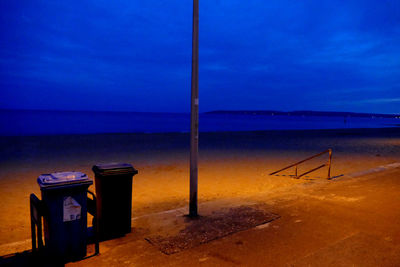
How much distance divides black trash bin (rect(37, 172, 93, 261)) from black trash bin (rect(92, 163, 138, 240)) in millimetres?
547

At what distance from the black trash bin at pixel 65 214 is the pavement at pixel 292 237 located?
8.9 inches

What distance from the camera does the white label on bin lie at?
343 cm

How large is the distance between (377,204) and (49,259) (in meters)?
6.01

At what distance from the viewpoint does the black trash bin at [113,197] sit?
4.14 meters

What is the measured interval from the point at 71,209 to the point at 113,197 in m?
0.82

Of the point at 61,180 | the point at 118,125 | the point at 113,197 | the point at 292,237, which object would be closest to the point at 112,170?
the point at 113,197

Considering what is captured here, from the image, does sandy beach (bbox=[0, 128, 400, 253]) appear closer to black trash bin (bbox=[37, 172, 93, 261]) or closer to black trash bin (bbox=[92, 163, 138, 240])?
black trash bin (bbox=[37, 172, 93, 261])

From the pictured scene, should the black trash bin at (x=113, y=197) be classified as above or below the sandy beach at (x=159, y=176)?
above

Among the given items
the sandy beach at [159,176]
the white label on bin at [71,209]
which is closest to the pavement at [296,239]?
the white label on bin at [71,209]

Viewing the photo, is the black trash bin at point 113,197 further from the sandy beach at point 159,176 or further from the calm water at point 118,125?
the calm water at point 118,125

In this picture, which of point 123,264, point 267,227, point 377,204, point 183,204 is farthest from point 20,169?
point 377,204

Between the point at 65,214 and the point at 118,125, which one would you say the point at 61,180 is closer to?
the point at 65,214

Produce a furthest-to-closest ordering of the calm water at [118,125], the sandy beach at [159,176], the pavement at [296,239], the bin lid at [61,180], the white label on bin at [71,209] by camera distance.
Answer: the calm water at [118,125], the sandy beach at [159,176], the pavement at [296,239], the white label on bin at [71,209], the bin lid at [61,180]

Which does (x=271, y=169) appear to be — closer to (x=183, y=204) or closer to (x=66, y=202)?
(x=183, y=204)
